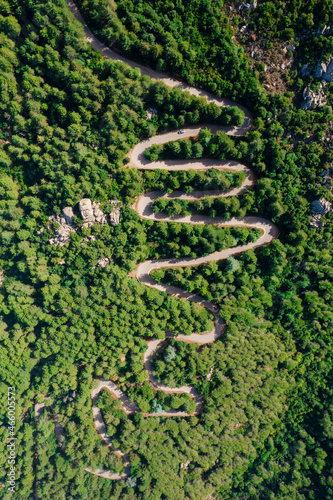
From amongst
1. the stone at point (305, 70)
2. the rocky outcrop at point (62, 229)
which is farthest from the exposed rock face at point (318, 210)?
the rocky outcrop at point (62, 229)

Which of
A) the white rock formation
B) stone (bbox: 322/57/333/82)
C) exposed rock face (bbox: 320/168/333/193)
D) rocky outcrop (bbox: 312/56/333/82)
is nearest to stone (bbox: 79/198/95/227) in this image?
the white rock formation

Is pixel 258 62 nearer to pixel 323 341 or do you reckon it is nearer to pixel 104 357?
pixel 323 341

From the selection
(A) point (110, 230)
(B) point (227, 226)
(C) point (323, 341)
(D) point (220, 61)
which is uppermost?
(D) point (220, 61)

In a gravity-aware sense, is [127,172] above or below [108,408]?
above

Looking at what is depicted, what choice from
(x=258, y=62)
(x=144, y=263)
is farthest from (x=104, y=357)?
(x=258, y=62)

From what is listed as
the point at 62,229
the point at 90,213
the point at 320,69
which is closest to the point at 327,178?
the point at 320,69

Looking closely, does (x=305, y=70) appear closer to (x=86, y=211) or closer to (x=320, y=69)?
(x=320, y=69)

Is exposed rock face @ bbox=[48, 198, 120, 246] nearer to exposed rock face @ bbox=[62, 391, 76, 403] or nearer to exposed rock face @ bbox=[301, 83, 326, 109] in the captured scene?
exposed rock face @ bbox=[62, 391, 76, 403]
